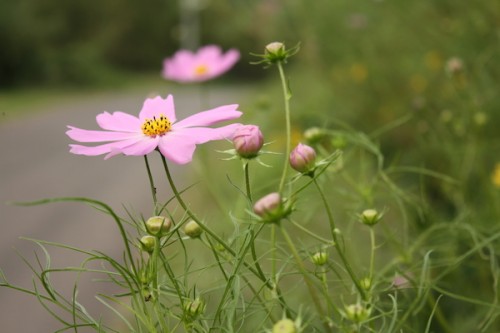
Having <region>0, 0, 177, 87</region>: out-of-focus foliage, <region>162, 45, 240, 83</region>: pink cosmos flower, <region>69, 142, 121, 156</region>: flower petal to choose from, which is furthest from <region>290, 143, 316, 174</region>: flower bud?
<region>0, 0, 177, 87</region>: out-of-focus foliage

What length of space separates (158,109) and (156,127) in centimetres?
7

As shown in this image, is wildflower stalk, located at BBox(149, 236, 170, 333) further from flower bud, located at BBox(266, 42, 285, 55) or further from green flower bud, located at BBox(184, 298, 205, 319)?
flower bud, located at BBox(266, 42, 285, 55)

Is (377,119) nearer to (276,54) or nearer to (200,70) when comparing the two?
(200,70)

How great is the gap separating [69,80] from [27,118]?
7672mm

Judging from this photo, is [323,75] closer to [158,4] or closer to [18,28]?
[18,28]

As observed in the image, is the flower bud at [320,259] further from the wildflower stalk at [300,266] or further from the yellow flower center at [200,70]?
the yellow flower center at [200,70]

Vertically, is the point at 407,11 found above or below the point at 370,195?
above

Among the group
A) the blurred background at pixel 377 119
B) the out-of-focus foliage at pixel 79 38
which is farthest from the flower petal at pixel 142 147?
the out-of-focus foliage at pixel 79 38

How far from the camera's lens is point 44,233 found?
8.99 feet

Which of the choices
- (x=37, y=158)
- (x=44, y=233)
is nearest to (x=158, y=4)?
(x=37, y=158)

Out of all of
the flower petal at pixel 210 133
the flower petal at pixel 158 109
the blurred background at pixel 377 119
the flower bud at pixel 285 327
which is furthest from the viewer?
the blurred background at pixel 377 119

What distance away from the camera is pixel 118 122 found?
0.54 m

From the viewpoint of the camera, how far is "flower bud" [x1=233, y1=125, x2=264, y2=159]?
44cm

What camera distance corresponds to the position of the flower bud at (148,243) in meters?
0.44
